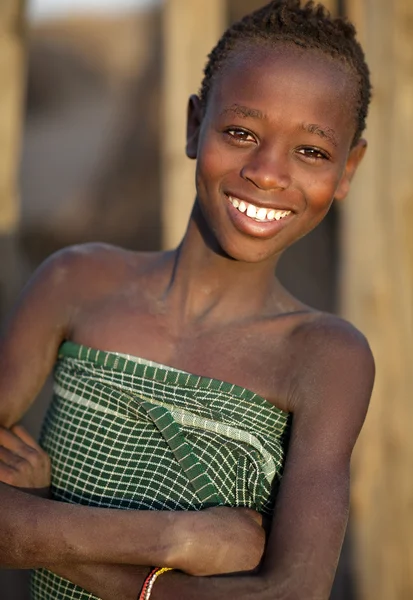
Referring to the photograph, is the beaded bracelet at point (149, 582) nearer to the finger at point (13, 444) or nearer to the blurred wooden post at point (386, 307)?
the finger at point (13, 444)

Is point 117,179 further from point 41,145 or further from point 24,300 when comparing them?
point 24,300

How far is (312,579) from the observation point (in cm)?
174

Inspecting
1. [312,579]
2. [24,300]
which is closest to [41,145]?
[24,300]

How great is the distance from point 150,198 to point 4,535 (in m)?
6.42

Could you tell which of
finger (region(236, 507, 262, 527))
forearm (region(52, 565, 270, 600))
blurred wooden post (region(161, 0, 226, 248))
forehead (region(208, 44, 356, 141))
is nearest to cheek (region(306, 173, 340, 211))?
forehead (region(208, 44, 356, 141))

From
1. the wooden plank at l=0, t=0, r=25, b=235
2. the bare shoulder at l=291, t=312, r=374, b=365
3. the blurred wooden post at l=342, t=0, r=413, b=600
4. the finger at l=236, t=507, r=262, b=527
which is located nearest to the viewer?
the finger at l=236, t=507, r=262, b=527

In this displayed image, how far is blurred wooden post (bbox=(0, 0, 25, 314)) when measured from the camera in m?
3.40

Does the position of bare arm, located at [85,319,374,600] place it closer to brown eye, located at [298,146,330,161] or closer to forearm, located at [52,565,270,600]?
forearm, located at [52,565,270,600]

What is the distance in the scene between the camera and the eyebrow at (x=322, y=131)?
1896 mm

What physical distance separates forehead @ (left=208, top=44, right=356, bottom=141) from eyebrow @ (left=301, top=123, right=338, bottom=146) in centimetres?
1

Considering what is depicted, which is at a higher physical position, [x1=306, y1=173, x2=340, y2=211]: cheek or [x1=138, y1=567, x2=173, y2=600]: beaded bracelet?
[x1=306, y1=173, x2=340, y2=211]: cheek

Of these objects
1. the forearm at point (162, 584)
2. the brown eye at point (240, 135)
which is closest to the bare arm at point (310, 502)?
the forearm at point (162, 584)

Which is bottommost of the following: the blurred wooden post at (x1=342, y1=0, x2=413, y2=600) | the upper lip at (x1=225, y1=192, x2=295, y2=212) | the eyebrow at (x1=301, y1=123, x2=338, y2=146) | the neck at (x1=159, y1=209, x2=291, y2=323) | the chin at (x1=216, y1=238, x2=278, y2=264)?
the blurred wooden post at (x1=342, y1=0, x2=413, y2=600)

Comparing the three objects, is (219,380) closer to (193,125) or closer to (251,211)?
(251,211)
